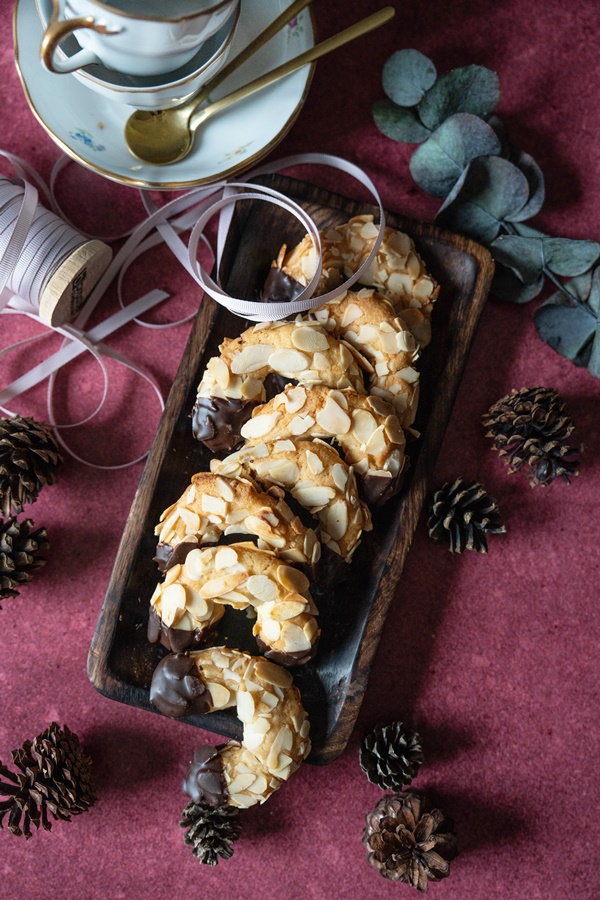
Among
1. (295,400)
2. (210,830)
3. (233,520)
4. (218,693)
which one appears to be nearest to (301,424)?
(295,400)

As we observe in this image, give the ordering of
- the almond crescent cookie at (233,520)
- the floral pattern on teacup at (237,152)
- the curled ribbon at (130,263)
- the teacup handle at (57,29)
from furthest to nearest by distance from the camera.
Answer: the curled ribbon at (130,263)
the floral pattern on teacup at (237,152)
the almond crescent cookie at (233,520)
the teacup handle at (57,29)

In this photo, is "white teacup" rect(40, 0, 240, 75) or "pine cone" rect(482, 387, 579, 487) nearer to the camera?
"white teacup" rect(40, 0, 240, 75)

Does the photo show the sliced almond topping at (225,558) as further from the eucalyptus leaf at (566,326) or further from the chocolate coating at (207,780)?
the eucalyptus leaf at (566,326)

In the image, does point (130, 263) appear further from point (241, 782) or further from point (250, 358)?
point (241, 782)

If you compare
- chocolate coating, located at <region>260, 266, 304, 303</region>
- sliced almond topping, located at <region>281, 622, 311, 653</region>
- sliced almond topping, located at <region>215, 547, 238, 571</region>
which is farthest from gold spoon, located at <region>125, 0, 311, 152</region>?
sliced almond topping, located at <region>281, 622, 311, 653</region>

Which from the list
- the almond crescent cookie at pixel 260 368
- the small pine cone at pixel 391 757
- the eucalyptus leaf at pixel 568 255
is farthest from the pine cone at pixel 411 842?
the eucalyptus leaf at pixel 568 255

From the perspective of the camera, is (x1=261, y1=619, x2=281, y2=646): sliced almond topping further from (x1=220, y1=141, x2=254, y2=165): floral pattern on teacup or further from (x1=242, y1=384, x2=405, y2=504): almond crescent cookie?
(x1=220, y1=141, x2=254, y2=165): floral pattern on teacup

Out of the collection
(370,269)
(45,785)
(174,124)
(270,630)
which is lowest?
(45,785)
